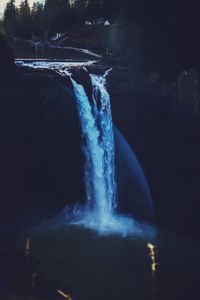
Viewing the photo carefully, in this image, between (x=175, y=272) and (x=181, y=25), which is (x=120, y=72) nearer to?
(x=181, y=25)

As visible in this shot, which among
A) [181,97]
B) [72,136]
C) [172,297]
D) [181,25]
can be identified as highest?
[181,25]

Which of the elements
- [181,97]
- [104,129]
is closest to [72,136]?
[104,129]

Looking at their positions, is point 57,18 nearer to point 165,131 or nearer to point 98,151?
point 165,131

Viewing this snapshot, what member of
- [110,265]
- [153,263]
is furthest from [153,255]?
[110,265]

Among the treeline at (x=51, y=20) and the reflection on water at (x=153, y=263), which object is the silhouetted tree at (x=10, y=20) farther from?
the reflection on water at (x=153, y=263)

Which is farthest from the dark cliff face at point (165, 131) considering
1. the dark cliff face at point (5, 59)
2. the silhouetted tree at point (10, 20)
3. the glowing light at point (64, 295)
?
the silhouetted tree at point (10, 20)
